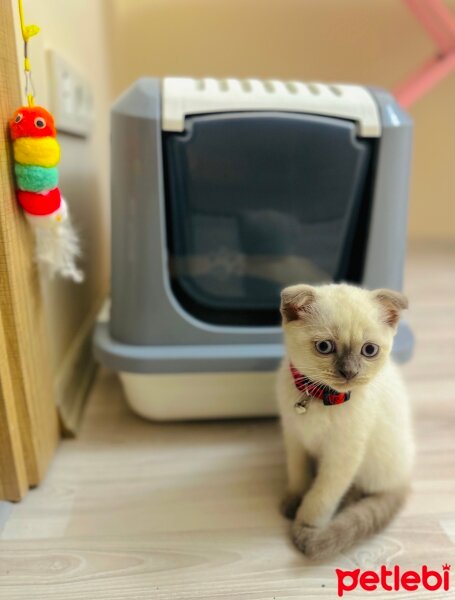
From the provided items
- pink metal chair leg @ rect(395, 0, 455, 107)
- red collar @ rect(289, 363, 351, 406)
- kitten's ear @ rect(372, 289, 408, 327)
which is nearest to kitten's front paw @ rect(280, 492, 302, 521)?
red collar @ rect(289, 363, 351, 406)

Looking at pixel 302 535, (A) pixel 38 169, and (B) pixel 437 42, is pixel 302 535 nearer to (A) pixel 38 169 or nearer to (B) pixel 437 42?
(A) pixel 38 169

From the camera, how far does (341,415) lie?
57 centimetres

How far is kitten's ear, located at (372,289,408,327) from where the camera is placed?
54 centimetres

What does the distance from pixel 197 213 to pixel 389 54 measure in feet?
3.87

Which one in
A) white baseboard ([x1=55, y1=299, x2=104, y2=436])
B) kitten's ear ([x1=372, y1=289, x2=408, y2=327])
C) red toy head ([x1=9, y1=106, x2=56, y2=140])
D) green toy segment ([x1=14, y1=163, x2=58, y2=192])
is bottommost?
white baseboard ([x1=55, y1=299, x2=104, y2=436])

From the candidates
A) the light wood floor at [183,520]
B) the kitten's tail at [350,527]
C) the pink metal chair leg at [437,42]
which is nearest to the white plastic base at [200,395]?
the light wood floor at [183,520]

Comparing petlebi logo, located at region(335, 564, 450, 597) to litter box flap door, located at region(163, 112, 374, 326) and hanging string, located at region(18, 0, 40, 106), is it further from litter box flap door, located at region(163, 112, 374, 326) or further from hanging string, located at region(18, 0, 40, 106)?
hanging string, located at region(18, 0, 40, 106)

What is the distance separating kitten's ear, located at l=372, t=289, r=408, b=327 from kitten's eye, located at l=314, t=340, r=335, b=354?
0.24 ft

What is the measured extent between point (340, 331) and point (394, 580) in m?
0.29

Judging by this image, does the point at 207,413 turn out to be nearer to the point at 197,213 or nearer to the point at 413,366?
the point at 197,213

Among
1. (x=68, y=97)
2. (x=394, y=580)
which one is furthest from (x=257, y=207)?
(x=394, y=580)

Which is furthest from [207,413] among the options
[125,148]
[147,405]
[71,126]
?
[71,126]

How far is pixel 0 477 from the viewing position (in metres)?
0.64

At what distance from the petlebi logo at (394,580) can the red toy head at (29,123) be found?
623mm
